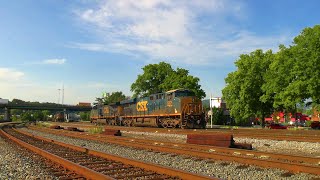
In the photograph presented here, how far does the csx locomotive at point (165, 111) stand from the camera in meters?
30.5

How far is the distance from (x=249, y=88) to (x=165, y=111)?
68.0ft

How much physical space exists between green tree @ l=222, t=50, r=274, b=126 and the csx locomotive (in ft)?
54.9

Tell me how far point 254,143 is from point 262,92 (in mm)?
33806

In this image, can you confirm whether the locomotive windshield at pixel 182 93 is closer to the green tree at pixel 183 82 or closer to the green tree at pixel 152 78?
the green tree at pixel 183 82

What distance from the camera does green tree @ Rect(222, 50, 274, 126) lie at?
4931 centimetres

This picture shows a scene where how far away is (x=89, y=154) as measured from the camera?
12617mm

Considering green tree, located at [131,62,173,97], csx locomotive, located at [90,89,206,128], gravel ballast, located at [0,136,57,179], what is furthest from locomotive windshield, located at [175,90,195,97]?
green tree, located at [131,62,173,97]

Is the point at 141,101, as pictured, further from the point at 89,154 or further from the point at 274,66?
the point at 89,154

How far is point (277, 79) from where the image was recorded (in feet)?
139

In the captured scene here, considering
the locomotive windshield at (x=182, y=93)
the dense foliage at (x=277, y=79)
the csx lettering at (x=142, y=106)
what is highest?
the dense foliage at (x=277, y=79)

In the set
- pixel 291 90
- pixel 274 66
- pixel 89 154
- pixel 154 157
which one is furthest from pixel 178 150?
pixel 274 66

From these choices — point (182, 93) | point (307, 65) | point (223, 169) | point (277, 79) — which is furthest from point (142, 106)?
point (223, 169)

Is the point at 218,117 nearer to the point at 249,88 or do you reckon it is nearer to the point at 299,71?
the point at 249,88

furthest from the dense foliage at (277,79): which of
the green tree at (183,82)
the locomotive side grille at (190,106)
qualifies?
the locomotive side grille at (190,106)
